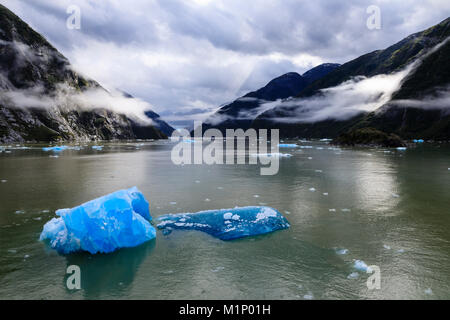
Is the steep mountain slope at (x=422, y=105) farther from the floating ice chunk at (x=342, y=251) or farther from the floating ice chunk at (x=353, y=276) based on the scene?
the floating ice chunk at (x=353, y=276)

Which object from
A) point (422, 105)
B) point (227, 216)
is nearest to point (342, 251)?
point (227, 216)

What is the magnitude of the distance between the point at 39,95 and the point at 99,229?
5797 inches

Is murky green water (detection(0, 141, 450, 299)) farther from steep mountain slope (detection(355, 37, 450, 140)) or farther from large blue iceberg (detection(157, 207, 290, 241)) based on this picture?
steep mountain slope (detection(355, 37, 450, 140))

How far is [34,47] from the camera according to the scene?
5541 inches

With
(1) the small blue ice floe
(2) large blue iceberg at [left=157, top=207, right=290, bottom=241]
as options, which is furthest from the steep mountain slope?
(1) the small blue ice floe

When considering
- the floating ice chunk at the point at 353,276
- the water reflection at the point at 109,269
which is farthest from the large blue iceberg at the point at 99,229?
the floating ice chunk at the point at 353,276

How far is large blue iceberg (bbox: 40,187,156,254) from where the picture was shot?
8289 mm

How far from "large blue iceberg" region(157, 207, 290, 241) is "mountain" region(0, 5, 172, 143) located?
11326cm

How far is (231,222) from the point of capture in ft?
33.8

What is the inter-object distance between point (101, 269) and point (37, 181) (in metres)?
17.3

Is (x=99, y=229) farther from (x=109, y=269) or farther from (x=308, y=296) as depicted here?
(x=308, y=296)

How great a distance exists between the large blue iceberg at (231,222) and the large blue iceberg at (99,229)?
1.48m

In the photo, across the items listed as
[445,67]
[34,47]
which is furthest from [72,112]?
[445,67]
